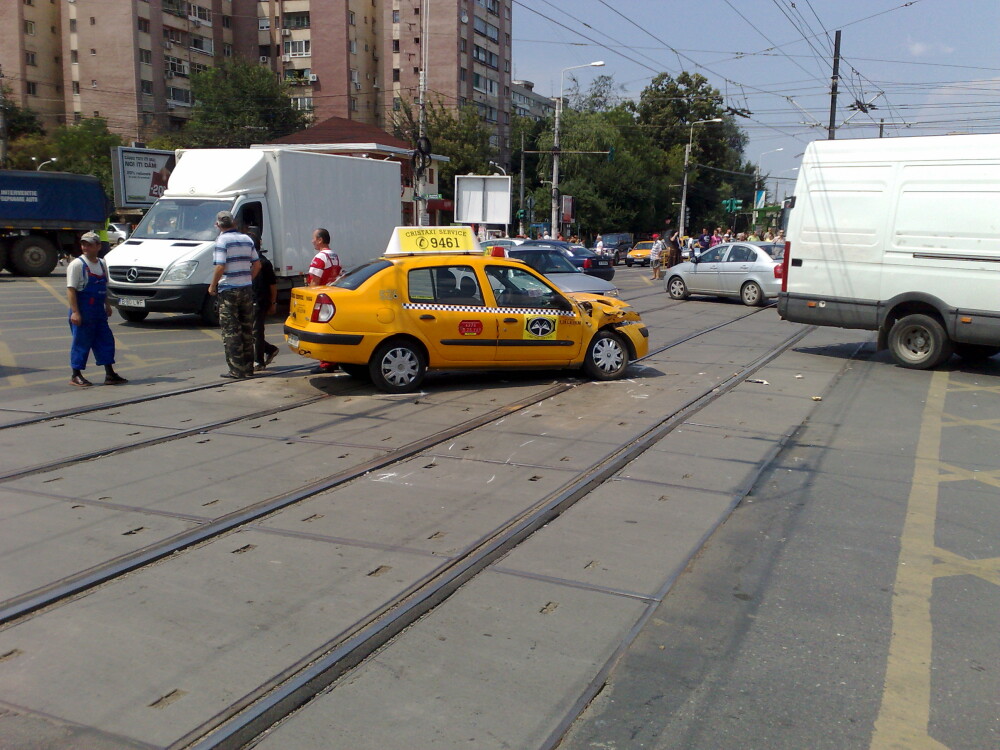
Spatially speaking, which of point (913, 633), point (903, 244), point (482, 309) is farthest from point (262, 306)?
point (913, 633)

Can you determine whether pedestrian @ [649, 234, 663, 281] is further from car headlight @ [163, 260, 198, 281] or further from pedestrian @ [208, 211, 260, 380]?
pedestrian @ [208, 211, 260, 380]

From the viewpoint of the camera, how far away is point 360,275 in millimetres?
9953

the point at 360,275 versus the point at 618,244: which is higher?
the point at 360,275

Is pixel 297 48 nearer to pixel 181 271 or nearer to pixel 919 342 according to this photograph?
pixel 181 271

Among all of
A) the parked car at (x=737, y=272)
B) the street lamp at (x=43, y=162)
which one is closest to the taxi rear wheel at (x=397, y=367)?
the parked car at (x=737, y=272)

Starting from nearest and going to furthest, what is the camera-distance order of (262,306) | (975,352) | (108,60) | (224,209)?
(262,306) → (975,352) → (224,209) → (108,60)

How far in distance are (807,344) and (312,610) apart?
12.6m

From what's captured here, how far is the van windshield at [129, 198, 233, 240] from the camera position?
52.7ft

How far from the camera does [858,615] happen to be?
14.8 ft

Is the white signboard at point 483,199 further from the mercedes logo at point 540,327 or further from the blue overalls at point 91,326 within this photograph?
the blue overalls at point 91,326

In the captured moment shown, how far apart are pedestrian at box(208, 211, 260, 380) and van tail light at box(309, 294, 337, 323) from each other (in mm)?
1300

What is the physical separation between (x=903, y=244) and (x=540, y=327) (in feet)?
18.4

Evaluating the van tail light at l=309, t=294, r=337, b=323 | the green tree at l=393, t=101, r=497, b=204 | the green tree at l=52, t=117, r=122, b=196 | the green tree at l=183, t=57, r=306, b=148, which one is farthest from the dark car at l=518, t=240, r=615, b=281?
the green tree at l=183, t=57, r=306, b=148

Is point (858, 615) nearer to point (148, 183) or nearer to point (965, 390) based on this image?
point (965, 390)
